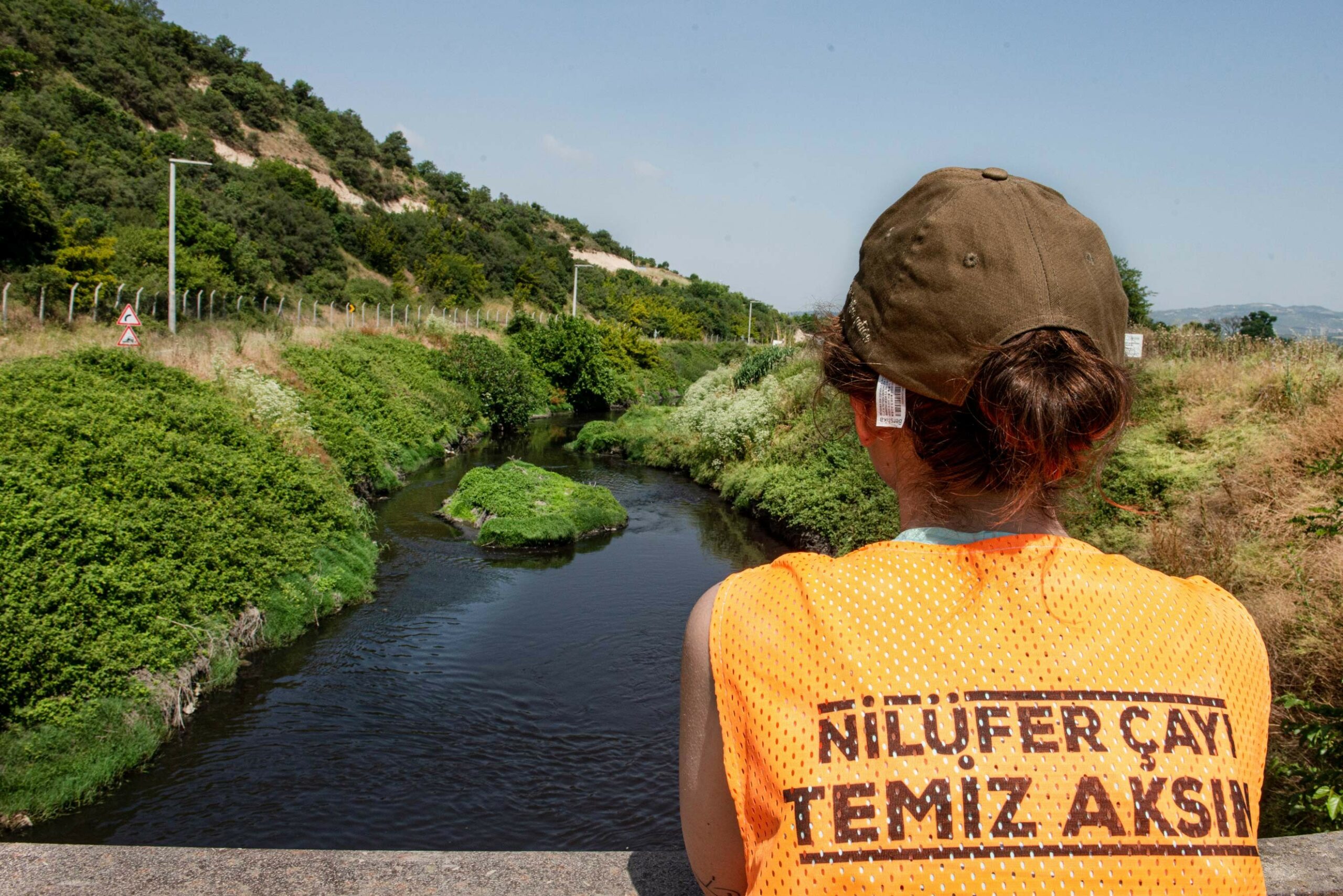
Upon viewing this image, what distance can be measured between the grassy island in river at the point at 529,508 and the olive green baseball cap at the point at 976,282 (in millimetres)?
16687

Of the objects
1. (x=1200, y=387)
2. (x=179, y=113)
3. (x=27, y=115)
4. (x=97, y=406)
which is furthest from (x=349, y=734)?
(x=179, y=113)

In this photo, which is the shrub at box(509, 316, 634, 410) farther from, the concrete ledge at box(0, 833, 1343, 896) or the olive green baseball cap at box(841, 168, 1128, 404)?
the olive green baseball cap at box(841, 168, 1128, 404)

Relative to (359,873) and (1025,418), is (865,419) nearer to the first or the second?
(1025,418)

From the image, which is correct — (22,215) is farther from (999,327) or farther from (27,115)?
(999,327)

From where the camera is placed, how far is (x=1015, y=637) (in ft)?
3.56

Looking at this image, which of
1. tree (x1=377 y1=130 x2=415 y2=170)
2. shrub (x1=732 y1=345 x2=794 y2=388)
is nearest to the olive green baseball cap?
shrub (x1=732 y1=345 x2=794 y2=388)

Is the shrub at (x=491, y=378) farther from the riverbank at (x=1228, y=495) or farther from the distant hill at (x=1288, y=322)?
the distant hill at (x=1288, y=322)

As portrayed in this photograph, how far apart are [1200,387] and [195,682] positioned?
14156mm

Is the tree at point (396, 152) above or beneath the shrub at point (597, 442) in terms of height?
above

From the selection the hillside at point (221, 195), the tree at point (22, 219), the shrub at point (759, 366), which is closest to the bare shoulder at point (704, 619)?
the shrub at point (759, 366)

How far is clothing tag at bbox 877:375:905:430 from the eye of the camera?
122 centimetres

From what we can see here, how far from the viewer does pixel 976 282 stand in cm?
115

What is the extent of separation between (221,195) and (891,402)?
53.5m

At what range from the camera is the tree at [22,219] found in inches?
1112
